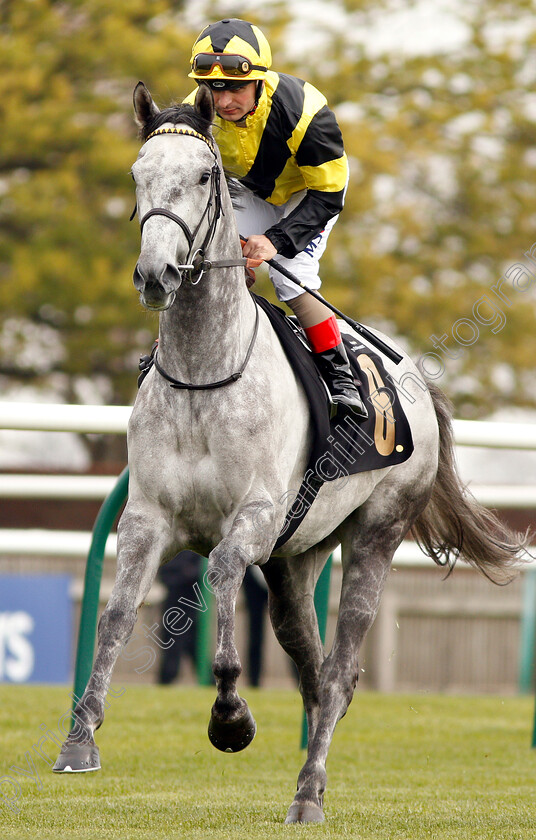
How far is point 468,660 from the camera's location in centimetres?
1283

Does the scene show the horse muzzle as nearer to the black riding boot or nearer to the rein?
the rein

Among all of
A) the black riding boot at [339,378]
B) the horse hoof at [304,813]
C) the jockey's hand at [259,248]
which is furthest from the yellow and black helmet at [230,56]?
the horse hoof at [304,813]

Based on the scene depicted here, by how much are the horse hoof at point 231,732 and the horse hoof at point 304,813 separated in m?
0.40

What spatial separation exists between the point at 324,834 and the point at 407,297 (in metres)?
11.9

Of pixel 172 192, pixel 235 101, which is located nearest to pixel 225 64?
pixel 235 101

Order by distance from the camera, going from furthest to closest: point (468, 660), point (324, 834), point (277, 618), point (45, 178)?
point (45, 178) → point (468, 660) → point (277, 618) → point (324, 834)

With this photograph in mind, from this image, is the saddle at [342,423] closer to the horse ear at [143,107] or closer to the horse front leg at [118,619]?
the horse front leg at [118,619]

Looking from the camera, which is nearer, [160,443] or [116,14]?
[160,443]

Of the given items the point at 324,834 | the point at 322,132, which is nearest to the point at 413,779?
the point at 324,834

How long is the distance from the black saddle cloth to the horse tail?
0.60m

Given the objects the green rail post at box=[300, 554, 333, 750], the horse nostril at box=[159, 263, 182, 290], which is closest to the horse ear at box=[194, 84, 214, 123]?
the horse nostril at box=[159, 263, 182, 290]

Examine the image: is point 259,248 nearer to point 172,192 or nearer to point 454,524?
point 172,192

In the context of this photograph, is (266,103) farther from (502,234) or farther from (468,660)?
(502,234)

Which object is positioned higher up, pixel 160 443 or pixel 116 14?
pixel 116 14
